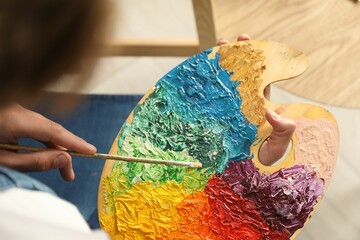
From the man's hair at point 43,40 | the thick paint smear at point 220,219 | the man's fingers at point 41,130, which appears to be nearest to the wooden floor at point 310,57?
the man's hair at point 43,40

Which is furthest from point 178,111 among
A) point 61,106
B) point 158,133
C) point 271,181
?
point 61,106

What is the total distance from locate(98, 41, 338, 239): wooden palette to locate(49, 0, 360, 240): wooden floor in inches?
4.4

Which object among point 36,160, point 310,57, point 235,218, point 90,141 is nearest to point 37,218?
point 36,160

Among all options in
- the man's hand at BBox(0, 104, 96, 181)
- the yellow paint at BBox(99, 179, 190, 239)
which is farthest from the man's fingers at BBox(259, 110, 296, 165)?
the man's hand at BBox(0, 104, 96, 181)

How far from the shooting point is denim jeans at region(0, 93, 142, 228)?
3.16 ft

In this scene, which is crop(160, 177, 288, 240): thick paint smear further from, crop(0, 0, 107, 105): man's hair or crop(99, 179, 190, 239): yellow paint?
crop(0, 0, 107, 105): man's hair

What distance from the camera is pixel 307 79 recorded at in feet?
3.11

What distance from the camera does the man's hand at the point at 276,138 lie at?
2.63 ft

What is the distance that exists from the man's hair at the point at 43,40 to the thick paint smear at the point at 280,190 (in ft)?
1.30

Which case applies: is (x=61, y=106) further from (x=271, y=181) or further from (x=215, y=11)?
(x=215, y=11)

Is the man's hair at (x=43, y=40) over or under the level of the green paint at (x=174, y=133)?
over

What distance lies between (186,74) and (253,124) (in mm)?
141

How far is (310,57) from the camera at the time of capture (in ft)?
3.16

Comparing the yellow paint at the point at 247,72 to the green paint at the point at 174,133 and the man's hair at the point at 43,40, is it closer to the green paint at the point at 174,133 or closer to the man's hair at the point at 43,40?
the green paint at the point at 174,133
